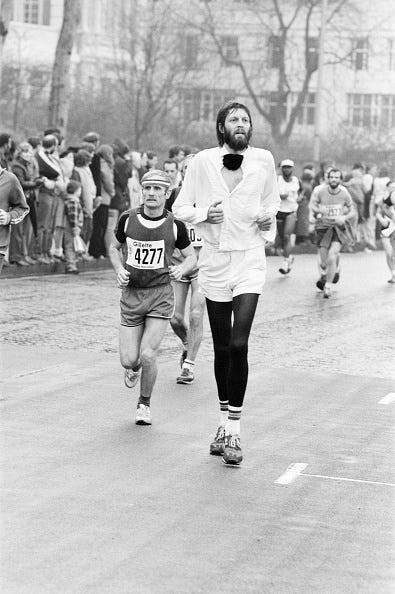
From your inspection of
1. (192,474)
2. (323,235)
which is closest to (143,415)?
(192,474)

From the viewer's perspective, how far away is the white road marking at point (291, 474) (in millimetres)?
7593

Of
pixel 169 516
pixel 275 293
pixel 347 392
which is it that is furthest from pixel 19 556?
pixel 275 293

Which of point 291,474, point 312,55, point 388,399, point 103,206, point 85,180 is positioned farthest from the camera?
point 312,55

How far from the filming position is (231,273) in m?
7.96

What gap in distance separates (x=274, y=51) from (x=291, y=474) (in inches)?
2282

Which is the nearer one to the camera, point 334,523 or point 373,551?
point 373,551

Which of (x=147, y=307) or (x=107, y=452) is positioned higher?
(x=147, y=307)

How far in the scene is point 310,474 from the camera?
25.6 feet

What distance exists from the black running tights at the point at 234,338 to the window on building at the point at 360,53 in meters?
53.4

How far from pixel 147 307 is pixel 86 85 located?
124ft

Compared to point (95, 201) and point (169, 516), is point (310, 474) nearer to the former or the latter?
point (169, 516)

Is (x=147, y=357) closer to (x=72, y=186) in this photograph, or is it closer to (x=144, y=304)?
(x=144, y=304)

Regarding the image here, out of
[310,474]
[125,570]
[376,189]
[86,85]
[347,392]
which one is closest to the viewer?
[125,570]

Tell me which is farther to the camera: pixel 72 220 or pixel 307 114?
pixel 307 114
